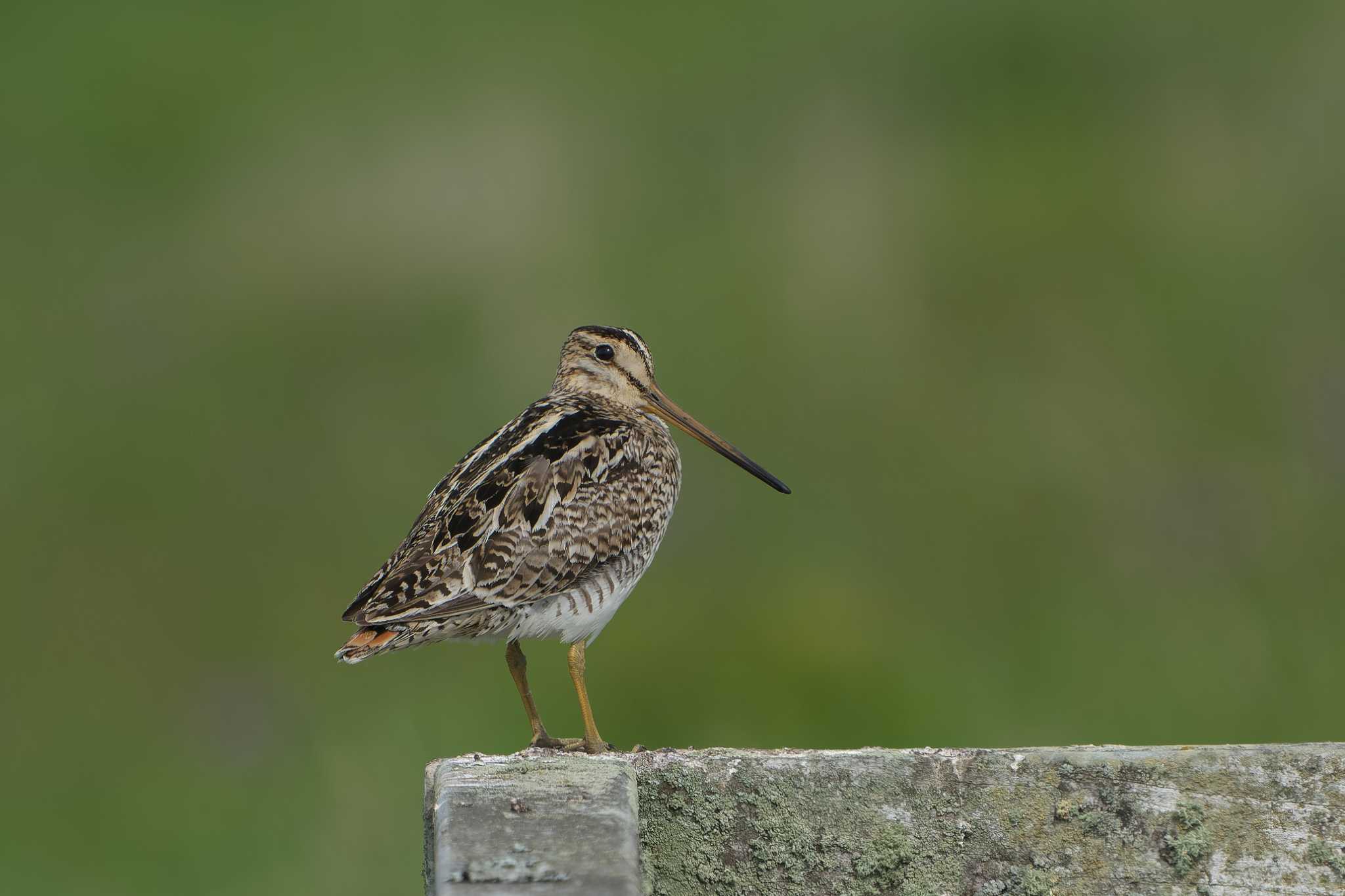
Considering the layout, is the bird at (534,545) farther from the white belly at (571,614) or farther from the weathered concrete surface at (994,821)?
the weathered concrete surface at (994,821)

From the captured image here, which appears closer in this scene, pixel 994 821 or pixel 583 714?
pixel 994 821

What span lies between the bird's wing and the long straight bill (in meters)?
0.61

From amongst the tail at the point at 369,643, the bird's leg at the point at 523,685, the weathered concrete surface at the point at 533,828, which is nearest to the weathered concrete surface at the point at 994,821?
the weathered concrete surface at the point at 533,828

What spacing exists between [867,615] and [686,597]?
1105 millimetres

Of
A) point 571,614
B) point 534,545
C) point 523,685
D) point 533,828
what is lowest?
point 523,685

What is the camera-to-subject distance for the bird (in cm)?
645

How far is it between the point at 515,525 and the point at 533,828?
2660mm

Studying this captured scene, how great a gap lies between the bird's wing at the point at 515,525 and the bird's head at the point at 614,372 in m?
0.52

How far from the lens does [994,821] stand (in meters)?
4.63

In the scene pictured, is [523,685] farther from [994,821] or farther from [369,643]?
[994,821]

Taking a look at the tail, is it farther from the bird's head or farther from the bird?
the bird's head

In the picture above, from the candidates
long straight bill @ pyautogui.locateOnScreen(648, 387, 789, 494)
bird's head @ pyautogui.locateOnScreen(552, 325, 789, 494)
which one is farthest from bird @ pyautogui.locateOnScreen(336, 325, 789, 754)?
long straight bill @ pyautogui.locateOnScreen(648, 387, 789, 494)

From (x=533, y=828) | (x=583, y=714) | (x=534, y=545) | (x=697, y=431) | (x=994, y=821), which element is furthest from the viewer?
(x=697, y=431)

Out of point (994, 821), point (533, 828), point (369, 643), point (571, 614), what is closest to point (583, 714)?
point (571, 614)
